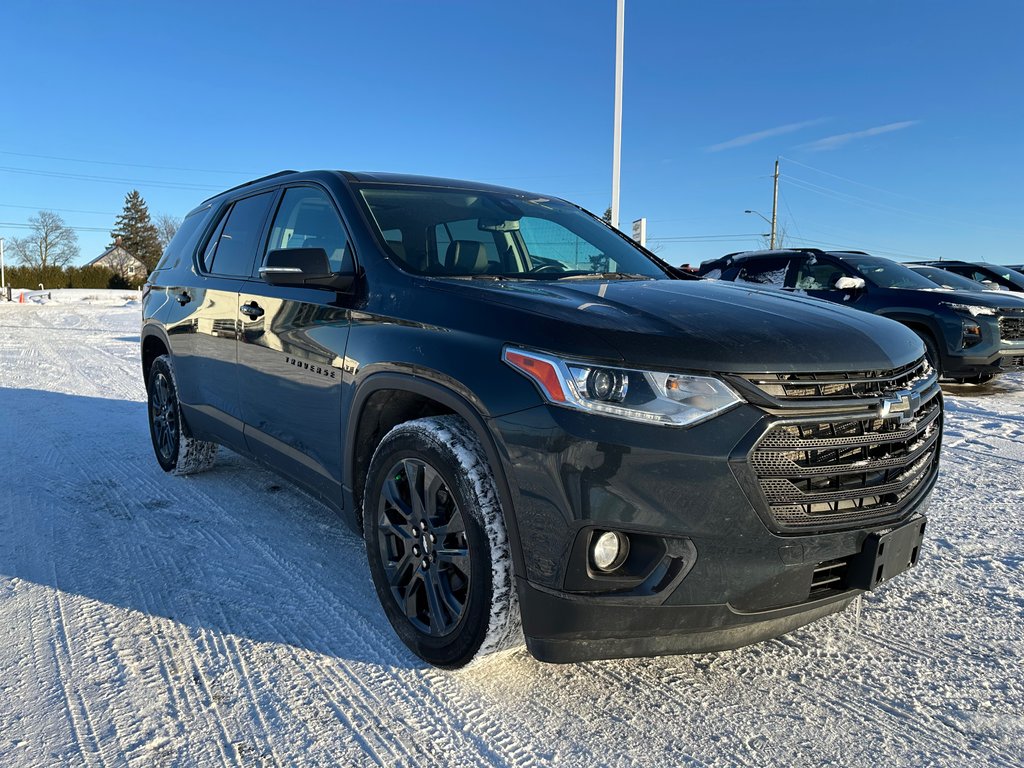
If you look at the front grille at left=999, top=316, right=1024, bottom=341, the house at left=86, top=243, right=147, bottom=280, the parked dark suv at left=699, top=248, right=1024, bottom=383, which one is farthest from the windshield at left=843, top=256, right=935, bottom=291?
the house at left=86, top=243, right=147, bottom=280

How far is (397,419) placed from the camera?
2775mm

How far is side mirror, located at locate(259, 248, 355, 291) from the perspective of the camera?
2.89 metres

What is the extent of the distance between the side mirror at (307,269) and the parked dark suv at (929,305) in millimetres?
5457

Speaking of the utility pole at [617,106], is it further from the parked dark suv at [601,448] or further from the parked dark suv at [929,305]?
the parked dark suv at [601,448]

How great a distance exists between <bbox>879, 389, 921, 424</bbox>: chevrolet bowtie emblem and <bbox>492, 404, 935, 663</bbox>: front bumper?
0.34 meters

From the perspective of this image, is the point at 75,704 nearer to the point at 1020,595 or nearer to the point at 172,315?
the point at 172,315

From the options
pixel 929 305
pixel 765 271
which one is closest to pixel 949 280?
pixel 929 305

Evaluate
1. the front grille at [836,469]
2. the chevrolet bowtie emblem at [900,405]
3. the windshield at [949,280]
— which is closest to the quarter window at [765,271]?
the windshield at [949,280]

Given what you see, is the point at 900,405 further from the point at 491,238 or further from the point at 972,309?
the point at 972,309

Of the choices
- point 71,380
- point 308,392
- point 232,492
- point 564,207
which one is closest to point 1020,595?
point 564,207

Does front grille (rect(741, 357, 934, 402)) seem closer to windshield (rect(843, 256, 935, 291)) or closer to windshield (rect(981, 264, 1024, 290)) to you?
windshield (rect(843, 256, 935, 291))

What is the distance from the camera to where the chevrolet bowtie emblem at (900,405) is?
2.18 metres

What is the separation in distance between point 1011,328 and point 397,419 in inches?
321

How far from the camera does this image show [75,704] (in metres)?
2.29
